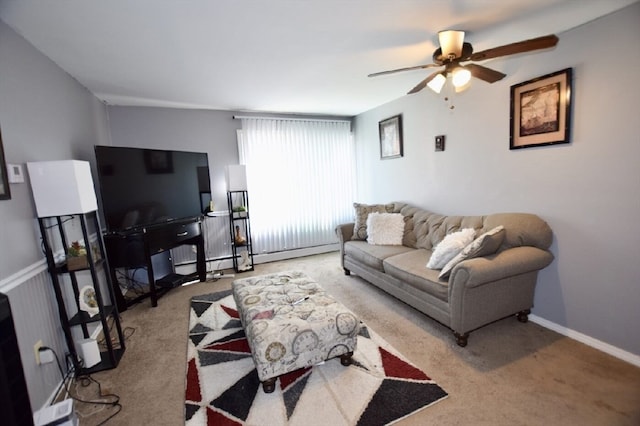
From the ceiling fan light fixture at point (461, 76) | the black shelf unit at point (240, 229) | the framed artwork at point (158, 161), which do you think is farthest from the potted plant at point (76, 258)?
the ceiling fan light fixture at point (461, 76)

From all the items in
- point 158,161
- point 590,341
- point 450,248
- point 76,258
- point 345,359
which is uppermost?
point 158,161

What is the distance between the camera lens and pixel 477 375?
1.89 m

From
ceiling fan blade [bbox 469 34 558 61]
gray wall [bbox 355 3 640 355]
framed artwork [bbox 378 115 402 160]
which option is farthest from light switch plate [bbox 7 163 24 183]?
framed artwork [bbox 378 115 402 160]

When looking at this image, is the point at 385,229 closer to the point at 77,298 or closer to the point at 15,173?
the point at 77,298

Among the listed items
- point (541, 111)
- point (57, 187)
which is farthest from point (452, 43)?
point (57, 187)

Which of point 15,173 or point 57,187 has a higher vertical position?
point 15,173

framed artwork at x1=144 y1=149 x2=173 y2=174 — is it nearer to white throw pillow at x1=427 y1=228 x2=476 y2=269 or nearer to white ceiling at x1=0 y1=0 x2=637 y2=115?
white ceiling at x1=0 y1=0 x2=637 y2=115

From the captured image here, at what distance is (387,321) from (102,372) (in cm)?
234

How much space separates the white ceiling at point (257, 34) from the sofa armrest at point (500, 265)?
5.64 ft

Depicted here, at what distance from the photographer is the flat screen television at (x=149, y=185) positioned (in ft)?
9.34

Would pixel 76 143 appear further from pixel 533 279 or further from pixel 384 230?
pixel 533 279

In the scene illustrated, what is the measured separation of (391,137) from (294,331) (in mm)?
3287

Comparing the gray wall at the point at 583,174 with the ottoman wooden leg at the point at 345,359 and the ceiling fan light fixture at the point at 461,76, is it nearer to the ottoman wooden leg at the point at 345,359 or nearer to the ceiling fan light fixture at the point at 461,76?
the ceiling fan light fixture at the point at 461,76

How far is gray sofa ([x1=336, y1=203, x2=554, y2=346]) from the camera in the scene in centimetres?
212
